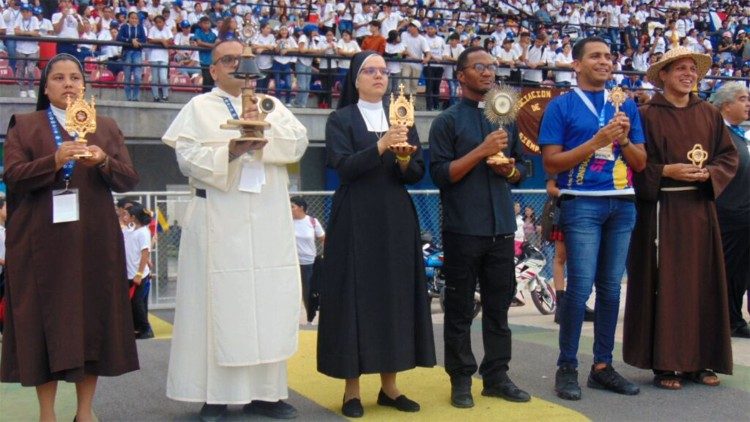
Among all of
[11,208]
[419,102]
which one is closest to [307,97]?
[419,102]

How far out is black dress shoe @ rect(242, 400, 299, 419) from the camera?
5408 mm

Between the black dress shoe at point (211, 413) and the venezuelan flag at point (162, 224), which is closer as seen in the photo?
the black dress shoe at point (211, 413)

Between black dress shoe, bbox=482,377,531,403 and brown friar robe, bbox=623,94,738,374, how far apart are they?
3.12 ft

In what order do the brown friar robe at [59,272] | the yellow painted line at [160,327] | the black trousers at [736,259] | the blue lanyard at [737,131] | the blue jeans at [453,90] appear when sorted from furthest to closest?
the blue jeans at [453,90] < the yellow painted line at [160,327] < the black trousers at [736,259] < the blue lanyard at [737,131] < the brown friar robe at [59,272]

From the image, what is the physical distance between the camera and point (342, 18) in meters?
20.2

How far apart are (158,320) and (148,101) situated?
18.3ft

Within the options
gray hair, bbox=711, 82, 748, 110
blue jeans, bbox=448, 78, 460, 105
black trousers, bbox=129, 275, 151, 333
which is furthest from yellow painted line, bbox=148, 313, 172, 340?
blue jeans, bbox=448, 78, 460, 105

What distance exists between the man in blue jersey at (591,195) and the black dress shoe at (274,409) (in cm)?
163

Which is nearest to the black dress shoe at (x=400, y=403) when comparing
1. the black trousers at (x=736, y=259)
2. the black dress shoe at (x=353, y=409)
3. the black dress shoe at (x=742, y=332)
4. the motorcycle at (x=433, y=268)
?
the black dress shoe at (x=353, y=409)

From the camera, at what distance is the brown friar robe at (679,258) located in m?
6.14

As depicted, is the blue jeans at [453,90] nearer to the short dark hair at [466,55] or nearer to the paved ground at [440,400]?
the paved ground at [440,400]

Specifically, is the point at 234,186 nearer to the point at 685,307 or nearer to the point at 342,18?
the point at 685,307

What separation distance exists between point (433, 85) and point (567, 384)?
1339cm

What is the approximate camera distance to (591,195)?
5.88 metres
